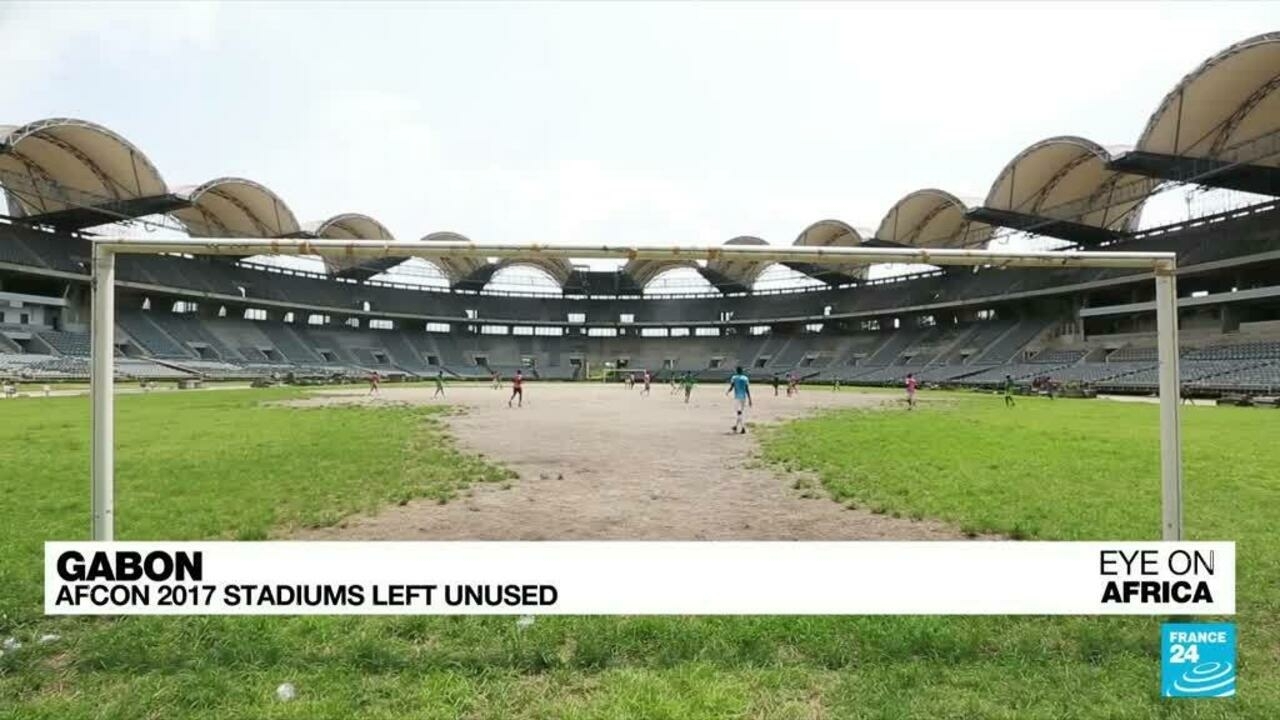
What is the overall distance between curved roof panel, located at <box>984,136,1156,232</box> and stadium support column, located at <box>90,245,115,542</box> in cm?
5600

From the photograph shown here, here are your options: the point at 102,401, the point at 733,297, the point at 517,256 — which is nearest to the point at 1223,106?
the point at 517,256

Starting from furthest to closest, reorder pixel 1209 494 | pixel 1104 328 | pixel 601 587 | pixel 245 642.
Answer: pixel 1104 328
pixel 1209 494
pixel 601 587
pixel 245 642

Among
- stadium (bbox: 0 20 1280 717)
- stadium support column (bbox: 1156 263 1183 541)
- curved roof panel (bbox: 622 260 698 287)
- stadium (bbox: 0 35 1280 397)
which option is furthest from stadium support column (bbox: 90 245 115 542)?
curved roof panel (bbox: 622 260 698 287)

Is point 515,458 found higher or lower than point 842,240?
lower

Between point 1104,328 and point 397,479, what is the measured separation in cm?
6572

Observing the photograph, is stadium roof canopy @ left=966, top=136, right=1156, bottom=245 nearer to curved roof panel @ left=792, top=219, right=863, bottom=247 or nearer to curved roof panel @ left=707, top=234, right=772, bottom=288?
curved roof panel @ left=792, top=219, right=863, bottom=247

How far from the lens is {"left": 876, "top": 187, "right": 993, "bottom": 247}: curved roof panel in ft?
197

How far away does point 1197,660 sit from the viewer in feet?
11.5

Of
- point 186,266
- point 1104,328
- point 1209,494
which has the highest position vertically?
point 186,266

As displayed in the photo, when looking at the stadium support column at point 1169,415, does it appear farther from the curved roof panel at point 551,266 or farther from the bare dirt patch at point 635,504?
the curved roof panel at point 551,266

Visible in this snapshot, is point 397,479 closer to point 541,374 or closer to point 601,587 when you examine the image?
point 601,587

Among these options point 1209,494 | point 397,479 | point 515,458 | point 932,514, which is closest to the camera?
point 932,514

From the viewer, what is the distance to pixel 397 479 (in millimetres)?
9391

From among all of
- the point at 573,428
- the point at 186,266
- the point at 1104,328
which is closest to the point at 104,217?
the point at 186,266
